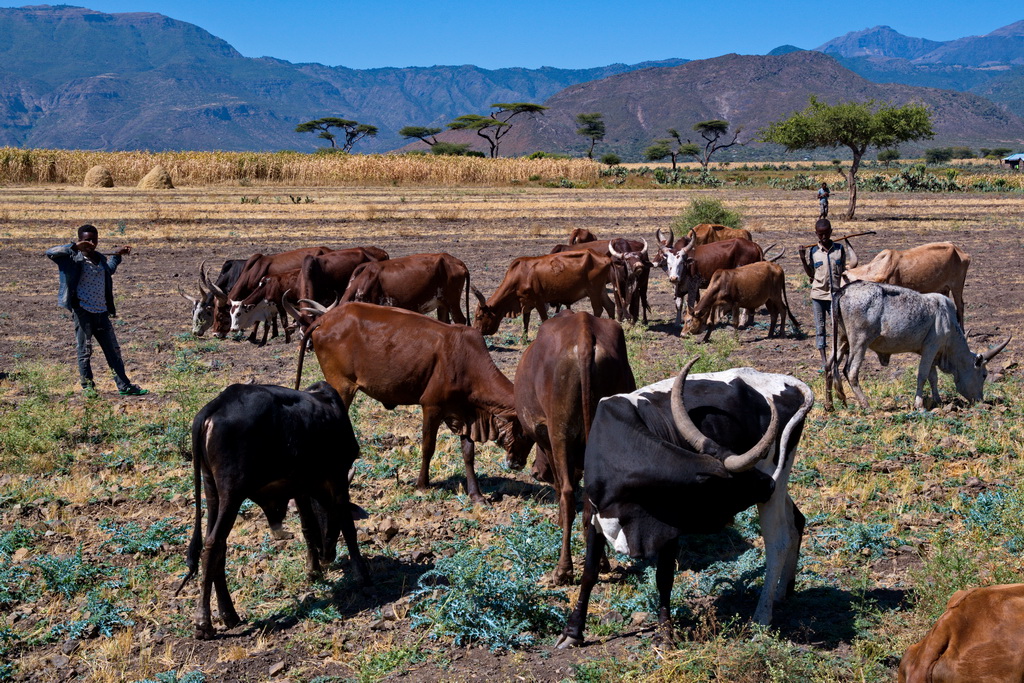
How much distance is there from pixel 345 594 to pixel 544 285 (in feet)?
31.3

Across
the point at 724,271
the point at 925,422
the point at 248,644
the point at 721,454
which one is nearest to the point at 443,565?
the point at 248,644

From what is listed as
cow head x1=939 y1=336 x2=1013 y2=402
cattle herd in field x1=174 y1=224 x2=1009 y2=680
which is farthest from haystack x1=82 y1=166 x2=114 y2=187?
cow head x1=939 y1=336 x2=1013 y2=402

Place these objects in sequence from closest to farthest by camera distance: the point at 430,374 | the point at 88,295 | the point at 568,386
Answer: the point at 568,386 < the point at 430,374 < the point at 88,295

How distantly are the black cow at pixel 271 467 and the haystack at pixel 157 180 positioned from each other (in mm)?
50440

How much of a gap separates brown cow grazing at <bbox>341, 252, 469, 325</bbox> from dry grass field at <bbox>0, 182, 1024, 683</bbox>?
131 cm

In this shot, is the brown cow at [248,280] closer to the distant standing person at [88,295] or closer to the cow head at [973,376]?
the distant standing person at [88,295]

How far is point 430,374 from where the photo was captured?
885cm

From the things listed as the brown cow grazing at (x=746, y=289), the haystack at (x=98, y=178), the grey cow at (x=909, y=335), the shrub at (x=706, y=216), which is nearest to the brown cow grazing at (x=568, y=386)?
the grey cow at (x=909, y=335)

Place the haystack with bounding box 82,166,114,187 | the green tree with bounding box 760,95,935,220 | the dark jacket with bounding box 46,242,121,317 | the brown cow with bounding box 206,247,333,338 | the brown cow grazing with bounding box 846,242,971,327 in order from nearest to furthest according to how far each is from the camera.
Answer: the dark jacket with bounding box 46,242,121,317 → the brown cow grazing with bounding box 846,242,971,327 → the brown cow with bounding box 206,247,333,338 → the green tree with bounding box 760,95,935,220 → the haystack with bounding box 82,166,114,187

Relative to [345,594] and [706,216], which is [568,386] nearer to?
[345,594]

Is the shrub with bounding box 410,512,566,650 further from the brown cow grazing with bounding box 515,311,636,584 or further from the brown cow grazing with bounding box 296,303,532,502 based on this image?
the brown cow grazing with bounding box 296,303,532,502

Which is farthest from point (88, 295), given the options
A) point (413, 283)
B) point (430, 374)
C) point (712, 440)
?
point (712, 440)

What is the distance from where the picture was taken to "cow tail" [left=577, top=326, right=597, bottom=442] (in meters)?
7.08

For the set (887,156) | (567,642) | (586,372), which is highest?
(887,156)
